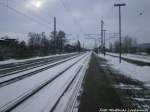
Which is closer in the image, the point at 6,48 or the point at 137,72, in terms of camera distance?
the point at 137,72

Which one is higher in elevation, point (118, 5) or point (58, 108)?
point (118, 5)

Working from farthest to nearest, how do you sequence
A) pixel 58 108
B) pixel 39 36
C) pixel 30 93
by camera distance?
1. pixel 39 36
2. pixel 30 93
3. pixel 58 108

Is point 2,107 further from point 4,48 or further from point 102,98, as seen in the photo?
point 4,48

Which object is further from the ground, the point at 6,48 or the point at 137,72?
the point at 6,48

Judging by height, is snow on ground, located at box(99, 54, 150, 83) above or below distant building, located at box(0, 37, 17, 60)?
below

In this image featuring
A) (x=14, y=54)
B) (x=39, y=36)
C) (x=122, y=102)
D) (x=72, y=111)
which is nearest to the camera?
(x=72, y=111)

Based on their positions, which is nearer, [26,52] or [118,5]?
[118,5]

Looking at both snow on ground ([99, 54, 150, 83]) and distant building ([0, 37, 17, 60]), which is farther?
distant building ([0, 37, 17, 60])

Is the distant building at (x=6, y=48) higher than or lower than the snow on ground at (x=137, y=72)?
higher

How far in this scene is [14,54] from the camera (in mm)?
54469

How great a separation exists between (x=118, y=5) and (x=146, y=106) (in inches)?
1187

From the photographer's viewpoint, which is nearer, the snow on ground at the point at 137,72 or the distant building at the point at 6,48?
the snow on ground at the point at 137,72

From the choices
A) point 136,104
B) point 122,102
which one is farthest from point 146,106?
point 122,102

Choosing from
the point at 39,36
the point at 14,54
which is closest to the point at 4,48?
the point at 14,54
